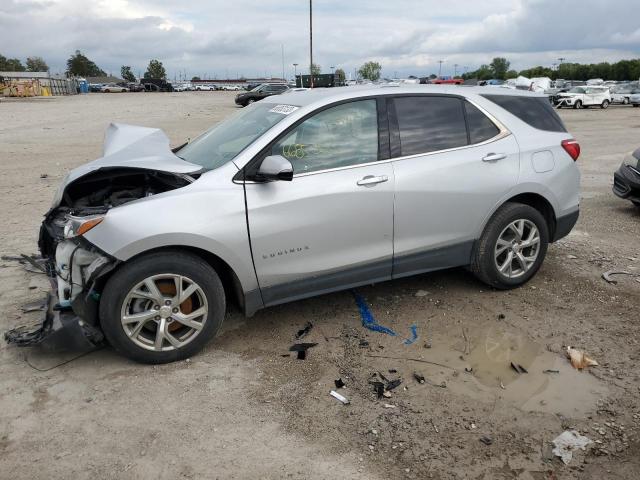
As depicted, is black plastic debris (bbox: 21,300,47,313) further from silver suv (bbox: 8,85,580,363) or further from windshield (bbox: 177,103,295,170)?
windshield (bbox: 177,103,295,170)

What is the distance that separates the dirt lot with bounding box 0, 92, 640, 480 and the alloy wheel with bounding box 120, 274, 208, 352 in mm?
207

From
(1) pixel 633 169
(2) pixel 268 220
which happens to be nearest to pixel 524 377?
(2) pixel 268 220

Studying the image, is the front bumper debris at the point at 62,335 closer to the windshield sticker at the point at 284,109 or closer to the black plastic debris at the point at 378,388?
the black plastic debris at the point at 378,388

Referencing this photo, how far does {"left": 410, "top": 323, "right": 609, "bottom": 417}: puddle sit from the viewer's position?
3.34 meters

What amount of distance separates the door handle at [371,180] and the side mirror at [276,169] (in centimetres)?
62

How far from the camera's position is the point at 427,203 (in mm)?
4301

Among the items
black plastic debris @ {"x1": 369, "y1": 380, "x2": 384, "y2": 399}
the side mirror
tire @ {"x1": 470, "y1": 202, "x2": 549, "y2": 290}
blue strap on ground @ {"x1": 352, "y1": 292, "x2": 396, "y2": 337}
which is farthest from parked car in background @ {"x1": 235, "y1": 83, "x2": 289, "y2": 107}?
black plastic debris @ {"x1": 369, "y1": 380, "x2": 384, "y2": 399}

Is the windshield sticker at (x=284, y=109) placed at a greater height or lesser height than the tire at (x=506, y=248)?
greater

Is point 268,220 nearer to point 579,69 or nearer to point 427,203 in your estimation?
point 427,203

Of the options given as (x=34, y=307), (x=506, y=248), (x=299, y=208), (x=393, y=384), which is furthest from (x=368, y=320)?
(x=34, y=307)

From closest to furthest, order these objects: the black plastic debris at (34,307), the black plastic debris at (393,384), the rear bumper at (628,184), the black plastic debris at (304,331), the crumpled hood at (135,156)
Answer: the black plastic debris at (393,384) → the crumpled hood at (135,156) → the black plastic debris at (304,331) → the black plastic debris at (34,307) → the rear bumper at (628,184)

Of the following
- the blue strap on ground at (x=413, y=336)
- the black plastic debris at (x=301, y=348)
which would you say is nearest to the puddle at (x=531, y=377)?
the blue strap on ground at (x=413, y=336)

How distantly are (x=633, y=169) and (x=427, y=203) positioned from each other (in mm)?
4830

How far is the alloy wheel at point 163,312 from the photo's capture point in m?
3.56
